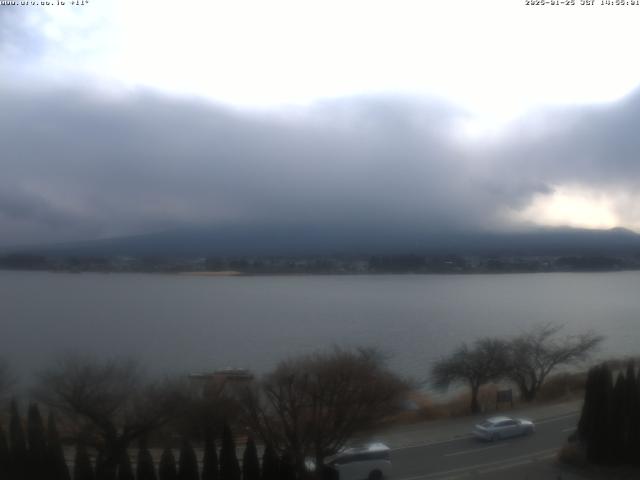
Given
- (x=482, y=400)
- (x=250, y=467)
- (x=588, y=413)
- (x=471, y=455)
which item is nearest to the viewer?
(x=250, y=467)

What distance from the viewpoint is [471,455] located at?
7.12 meters

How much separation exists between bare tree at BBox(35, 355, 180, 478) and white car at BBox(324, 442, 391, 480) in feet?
6.42

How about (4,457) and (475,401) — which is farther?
(475,401)

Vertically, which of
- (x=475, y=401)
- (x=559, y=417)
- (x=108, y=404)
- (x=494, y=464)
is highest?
(x=108, y=404)

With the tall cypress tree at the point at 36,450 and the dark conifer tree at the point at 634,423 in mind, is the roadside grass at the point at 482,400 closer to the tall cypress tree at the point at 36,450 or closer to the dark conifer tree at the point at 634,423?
the dark conifer tree at the point at 634,423

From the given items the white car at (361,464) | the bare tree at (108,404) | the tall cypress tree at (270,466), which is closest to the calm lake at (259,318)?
the bare tree at (108,404)

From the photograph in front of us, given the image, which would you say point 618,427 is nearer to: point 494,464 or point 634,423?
point 634,423

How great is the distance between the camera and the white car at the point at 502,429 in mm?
7832

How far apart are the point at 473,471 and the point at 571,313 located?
21.6 meters

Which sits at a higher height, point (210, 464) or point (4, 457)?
point (4, 457)

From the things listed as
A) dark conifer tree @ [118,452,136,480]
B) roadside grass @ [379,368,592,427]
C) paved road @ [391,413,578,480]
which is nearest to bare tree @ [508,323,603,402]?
roadside grass @ [379,368,592,427]

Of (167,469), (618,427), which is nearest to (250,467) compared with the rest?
(167,469)

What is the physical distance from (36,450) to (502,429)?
568 centimetres

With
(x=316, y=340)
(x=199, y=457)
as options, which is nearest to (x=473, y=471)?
(x=199, y=457)
